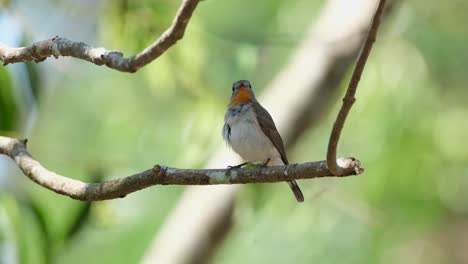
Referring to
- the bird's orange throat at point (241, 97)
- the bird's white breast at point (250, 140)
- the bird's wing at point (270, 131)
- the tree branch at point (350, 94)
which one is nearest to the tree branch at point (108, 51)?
the tree branch at point (350, 94)

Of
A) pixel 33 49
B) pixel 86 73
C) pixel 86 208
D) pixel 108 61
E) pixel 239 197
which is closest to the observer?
pixel 108 61

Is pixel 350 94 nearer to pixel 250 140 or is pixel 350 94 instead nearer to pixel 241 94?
pixel 250 140

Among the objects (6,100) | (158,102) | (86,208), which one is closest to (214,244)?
(86,208)

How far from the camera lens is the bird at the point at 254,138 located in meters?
4.30

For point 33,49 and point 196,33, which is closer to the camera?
point 33,49

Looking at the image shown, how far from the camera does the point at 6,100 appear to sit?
13.7 ft

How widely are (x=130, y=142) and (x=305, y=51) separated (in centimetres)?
193

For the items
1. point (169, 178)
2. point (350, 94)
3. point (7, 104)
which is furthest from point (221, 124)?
point (350, 94)

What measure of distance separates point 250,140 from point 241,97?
476 mm

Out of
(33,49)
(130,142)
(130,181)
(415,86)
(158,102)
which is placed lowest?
(130,181)

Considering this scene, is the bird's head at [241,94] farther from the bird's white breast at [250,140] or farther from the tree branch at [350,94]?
the tree branch at [350,94]

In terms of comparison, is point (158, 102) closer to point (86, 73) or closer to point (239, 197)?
point (86, 73)

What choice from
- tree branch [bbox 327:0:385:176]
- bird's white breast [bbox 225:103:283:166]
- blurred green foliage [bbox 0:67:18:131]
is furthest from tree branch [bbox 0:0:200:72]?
bird's white breast [bbox 225:103:283:166]

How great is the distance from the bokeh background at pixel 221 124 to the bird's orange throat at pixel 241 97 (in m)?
0.66
